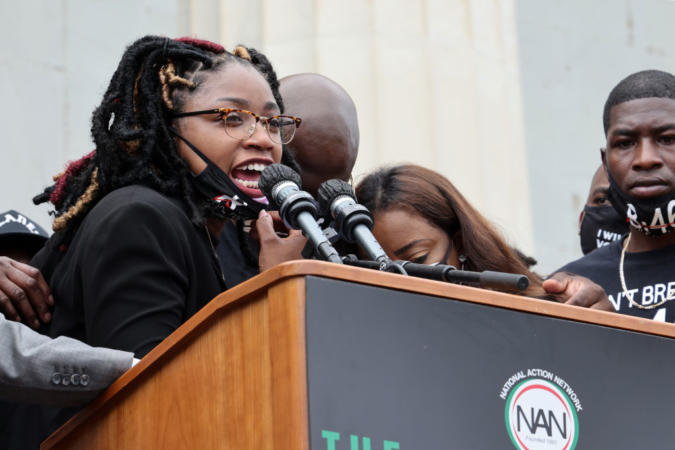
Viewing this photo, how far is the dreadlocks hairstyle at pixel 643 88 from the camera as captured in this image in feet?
14.4

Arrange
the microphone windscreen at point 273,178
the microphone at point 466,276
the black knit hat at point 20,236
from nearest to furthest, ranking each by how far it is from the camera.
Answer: the microphone at point 466,276, the microphone windscreen at point 273,178, the black knit hat at point 20,236

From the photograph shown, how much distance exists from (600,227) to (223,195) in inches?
96.1

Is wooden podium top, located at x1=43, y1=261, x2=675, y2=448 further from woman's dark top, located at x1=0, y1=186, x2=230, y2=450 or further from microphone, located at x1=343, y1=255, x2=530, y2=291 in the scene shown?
woman's dark top, located at x1=0, y1=186, x2=230, y2=450

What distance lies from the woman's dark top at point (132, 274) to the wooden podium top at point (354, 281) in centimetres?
28

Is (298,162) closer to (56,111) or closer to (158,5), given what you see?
(56,111)

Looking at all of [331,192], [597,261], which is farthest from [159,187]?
[597,261]

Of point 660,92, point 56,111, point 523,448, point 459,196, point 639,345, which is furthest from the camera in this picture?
point 56,111

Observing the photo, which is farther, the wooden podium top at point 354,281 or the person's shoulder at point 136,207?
Result: the person's shoulder at point 136,207

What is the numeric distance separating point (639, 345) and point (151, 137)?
146 centimetres

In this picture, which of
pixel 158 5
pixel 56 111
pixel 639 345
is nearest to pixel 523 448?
pixel 639 345

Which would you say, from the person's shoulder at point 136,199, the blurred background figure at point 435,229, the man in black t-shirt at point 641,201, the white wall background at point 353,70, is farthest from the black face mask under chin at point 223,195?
the white wall background at point 353,70

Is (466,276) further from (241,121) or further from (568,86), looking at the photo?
(568,86)

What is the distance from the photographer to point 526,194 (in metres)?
7.20

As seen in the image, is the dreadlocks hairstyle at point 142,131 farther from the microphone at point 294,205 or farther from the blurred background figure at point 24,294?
the microphone at point 294,205
